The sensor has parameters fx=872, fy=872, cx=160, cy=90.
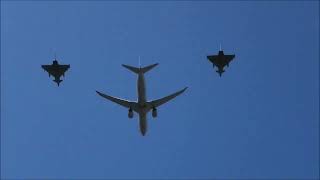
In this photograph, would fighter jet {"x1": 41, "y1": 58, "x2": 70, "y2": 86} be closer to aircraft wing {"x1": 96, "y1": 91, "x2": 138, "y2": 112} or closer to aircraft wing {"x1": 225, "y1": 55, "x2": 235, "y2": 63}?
aircraft wing {"x1": 96, "y1": 91, "x2": 138, "y2": 112}

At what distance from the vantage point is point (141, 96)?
468ft

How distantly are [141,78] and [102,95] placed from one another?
10964 mm

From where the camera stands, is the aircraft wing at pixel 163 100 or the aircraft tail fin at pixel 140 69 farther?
the aircraft wing at pixel 163 100

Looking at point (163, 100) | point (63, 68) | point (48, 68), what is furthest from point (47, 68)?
point (163, 100)

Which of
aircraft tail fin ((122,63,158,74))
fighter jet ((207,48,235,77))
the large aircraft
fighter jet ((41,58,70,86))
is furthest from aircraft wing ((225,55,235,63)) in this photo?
fighter jet ((41,58,70,86))

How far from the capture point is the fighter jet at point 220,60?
13762cm

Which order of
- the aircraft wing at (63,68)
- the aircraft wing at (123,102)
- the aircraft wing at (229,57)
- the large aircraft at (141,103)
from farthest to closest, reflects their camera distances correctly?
the aircraft wing at (123,102) → the large aircraft at (141,103) → the aircraft wing at (63,68) → the aircraft wing at (229,57)

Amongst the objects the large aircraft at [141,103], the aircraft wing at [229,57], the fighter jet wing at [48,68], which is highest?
the aircraft wing at [229,57]

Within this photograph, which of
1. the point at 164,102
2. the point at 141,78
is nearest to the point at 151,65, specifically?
the point at 141,78

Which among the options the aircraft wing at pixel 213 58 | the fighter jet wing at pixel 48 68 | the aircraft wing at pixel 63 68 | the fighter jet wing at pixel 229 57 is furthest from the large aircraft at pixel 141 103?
the fighter jet wing at pixel 229 57

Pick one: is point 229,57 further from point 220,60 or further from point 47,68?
point 47,68

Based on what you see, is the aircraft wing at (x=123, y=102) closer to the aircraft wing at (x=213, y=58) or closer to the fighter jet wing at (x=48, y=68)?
the fighter jet wing at (x=48, y=68)

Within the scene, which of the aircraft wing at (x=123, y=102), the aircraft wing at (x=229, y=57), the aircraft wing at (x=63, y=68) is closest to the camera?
the aircraft wing at (x=229, y=57)

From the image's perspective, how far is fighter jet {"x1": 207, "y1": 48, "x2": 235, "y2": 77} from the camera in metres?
138
